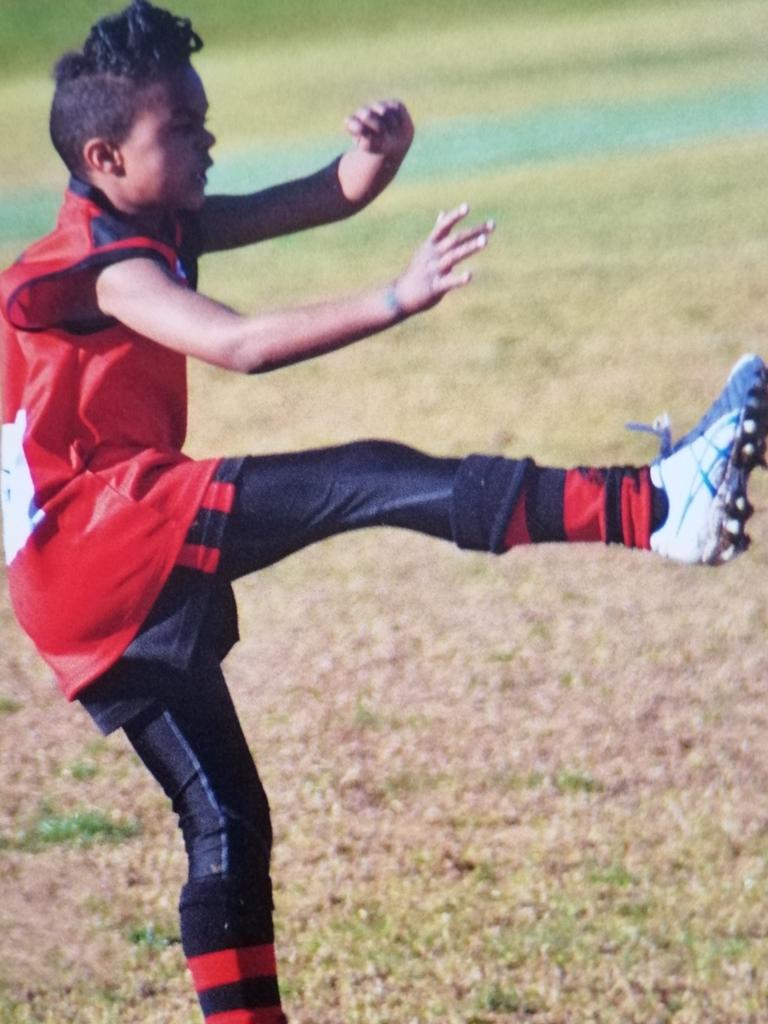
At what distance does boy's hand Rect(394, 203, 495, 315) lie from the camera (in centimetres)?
256

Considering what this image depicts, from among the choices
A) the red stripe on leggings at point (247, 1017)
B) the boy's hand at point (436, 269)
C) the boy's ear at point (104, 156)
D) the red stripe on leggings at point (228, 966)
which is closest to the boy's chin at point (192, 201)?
the boy's ear at point (104, 156)

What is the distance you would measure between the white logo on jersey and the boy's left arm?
1.63ft

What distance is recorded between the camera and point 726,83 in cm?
1267

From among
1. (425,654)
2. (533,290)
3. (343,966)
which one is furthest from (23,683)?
(533,290)

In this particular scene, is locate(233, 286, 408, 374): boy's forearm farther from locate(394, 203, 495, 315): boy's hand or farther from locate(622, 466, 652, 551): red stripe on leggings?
locate(622, 466, 652, 551): red stripe on leggings

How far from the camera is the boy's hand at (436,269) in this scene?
101 inches

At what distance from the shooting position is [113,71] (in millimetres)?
2938

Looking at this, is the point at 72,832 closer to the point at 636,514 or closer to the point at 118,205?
the point at 118,205

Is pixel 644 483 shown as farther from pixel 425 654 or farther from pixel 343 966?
pixel 425 654

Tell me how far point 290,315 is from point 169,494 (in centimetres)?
42

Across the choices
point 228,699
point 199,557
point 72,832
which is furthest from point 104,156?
point 72,832

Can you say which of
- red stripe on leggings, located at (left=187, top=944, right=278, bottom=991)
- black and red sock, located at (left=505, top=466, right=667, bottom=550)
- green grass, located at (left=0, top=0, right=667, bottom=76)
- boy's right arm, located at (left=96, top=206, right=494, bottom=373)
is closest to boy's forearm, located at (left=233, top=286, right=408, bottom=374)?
boy's right arm, located at (left=96, top=206, right=494, bottom=373)

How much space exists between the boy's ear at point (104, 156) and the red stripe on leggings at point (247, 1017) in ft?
4.45

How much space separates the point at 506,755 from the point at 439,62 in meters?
8.26
